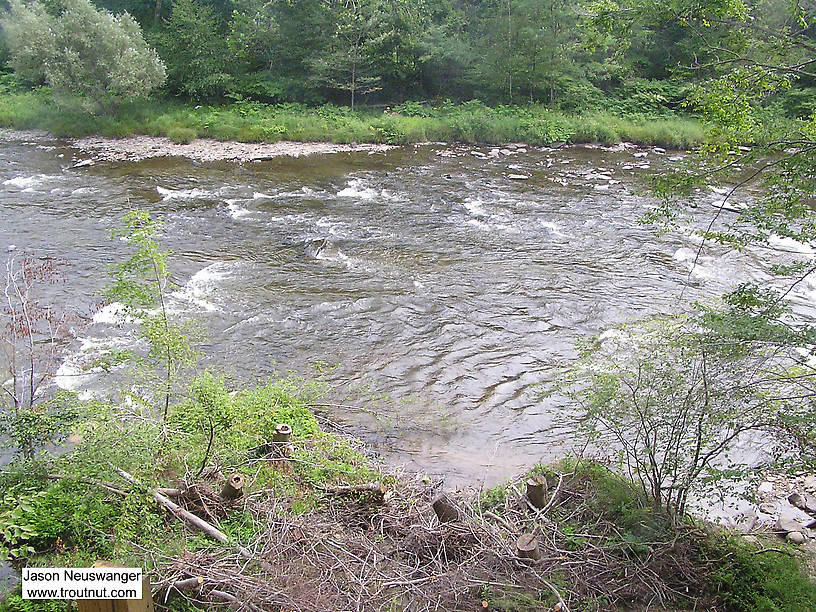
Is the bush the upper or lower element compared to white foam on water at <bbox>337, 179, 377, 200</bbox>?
upper

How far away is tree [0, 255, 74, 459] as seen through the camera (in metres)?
5.89

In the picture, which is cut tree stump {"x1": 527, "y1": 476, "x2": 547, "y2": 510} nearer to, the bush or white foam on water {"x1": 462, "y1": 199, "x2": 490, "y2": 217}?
white foam on water {"x1": 462, "y1": 199, "x2": 490, "y2": 217}

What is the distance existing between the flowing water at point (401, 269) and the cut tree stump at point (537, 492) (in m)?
1.56

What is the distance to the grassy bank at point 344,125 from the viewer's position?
24344mm

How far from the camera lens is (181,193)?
18.0m

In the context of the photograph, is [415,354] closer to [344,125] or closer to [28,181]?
[28,181]

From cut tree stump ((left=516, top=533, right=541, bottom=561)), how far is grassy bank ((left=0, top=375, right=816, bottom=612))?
0.08 metres

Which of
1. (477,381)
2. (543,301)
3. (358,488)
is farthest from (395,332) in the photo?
(358,488)

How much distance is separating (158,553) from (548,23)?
84.3 feet

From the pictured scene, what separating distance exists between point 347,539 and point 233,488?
46.4 inches

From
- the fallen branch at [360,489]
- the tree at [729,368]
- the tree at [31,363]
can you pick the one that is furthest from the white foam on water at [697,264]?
the tree at [31,363]

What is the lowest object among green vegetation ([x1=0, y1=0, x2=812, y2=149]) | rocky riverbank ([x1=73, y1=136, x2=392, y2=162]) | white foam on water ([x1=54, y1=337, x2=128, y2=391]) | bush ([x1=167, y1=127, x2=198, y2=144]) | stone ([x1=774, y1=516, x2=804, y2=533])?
stone ([x1=774, y1=516, x2=804, y2=533])

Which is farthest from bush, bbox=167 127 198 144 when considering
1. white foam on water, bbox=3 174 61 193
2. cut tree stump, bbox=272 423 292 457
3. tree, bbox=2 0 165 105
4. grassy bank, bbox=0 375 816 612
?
cut tree stump, bbox=272 423 292 457

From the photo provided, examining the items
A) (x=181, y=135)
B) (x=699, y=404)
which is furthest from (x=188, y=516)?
(x=181, y=135)
